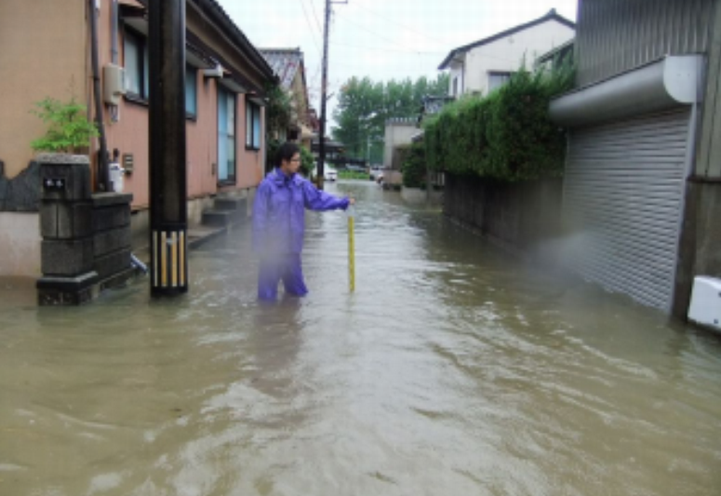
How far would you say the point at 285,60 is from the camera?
31.5 metres

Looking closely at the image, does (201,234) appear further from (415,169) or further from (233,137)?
(415,169)

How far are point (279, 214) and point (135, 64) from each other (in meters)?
3.98

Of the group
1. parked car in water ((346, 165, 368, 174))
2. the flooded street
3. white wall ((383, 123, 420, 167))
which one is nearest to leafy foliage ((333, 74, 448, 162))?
parked car in water ((346, 165, 368, 174))

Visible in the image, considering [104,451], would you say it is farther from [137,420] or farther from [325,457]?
[325,457]

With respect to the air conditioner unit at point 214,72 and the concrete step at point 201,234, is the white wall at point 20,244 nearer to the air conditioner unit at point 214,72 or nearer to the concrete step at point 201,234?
the concrete step at point 201,234

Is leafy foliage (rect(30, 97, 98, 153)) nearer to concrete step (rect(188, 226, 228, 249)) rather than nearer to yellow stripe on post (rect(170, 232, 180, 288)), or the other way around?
yellow stripe on post (rect(170, 232, 180, 288))

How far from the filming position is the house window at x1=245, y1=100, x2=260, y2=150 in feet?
58.2

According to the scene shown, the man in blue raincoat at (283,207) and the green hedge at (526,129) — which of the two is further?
the green hedge at (526,129)

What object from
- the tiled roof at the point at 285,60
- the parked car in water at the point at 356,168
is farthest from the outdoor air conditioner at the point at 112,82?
the parked car in water at the point at 356,168

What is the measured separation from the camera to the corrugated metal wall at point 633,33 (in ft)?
Answer: 21.7

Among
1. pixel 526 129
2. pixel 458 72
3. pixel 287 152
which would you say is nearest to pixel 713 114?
pixel 526 129

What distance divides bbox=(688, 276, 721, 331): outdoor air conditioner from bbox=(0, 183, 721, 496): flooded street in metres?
0.16

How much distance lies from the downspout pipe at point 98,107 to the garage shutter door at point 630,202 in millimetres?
6286

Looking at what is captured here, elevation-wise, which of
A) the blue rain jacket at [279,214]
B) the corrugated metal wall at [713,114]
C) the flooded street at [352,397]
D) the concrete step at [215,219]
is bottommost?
the flooded street at [352,397]
